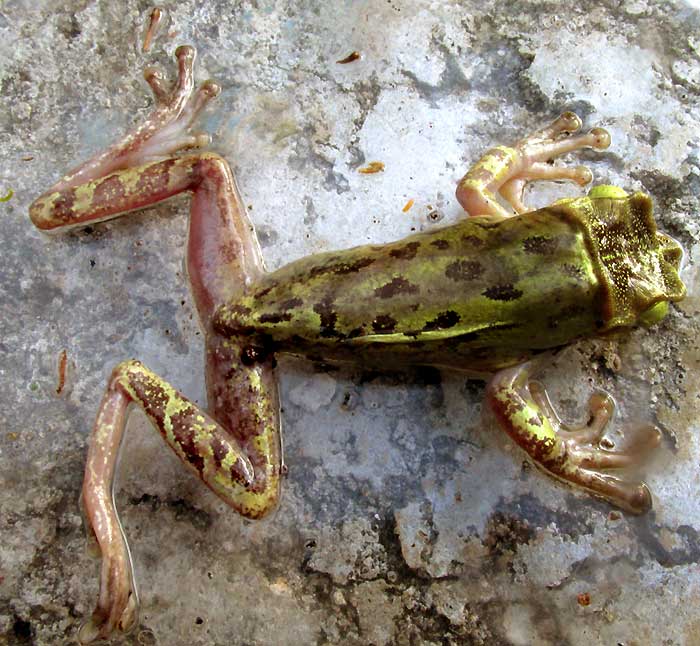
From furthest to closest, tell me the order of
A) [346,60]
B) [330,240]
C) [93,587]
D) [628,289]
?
1. [346,60]
2. [330,240]
3. [93,587]
4. [628,289]

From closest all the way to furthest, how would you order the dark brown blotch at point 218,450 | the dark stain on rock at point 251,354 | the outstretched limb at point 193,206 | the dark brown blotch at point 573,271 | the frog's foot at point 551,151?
the dark brown blotch at point 573,271
the dark brown blotch at point 218,450
the dark stain on rock at point 251,354
the outstretched limb at point 193,206
the frog's foot at point 551,151

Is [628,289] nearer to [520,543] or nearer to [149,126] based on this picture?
[520,543]

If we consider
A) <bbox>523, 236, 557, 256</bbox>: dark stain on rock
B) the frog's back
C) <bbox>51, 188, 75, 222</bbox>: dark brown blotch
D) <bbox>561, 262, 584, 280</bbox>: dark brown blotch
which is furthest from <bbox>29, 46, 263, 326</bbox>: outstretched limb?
<bbox>561, 262, 584, 280</bbox>: dark brown blotch

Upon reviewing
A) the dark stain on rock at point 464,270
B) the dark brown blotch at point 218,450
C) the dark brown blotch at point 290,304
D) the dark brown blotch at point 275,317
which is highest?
the dark brown blotch at point 290,304

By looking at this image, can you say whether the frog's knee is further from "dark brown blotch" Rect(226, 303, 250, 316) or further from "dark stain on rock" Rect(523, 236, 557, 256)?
"dark stain on rock" Rect(523, 236, 557, 256)

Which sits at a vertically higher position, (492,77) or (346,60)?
(346,60)

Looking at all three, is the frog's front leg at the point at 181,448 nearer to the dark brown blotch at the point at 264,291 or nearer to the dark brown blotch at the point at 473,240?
the dark brown blotch at the point at 264,291

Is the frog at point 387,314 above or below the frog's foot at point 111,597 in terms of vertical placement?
above

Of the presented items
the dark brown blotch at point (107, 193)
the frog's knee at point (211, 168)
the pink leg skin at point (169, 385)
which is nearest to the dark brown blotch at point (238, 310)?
the pink leg skin at point (169, 385)

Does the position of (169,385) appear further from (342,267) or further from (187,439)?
(342,267)

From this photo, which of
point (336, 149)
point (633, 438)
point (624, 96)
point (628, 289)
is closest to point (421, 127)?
point (336, 149)
